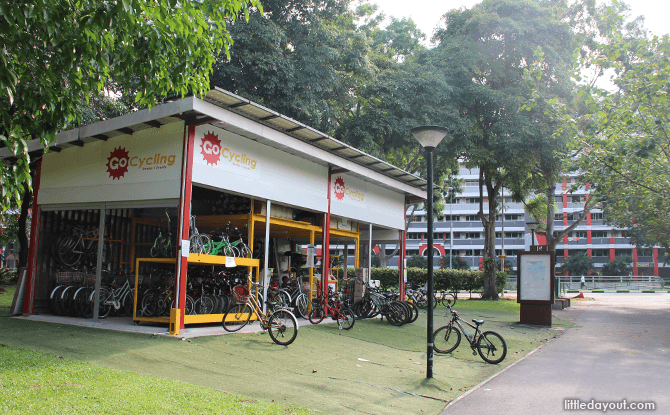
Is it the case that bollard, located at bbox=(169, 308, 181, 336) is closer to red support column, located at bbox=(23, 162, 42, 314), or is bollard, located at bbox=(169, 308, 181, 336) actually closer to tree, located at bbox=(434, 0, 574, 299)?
red support column, located at bbox=(23, 162, 42, 314)

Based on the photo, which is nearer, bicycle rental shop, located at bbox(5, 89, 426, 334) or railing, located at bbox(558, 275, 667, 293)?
bicycle rental shop, located at bbox(5, 89, 426, 334)

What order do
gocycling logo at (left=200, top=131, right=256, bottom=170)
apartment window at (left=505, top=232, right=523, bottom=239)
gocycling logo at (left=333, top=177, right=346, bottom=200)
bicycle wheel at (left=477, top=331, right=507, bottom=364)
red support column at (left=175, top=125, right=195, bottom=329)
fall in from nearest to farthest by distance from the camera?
bicycle wheel at (left=477, top=331, right=507, bottom=364) < red support column at (left=175, top=125, right=195, bottom=329) < gocycling logo at (left=200, top=131, right=256, bottom=170) < gocycling logo at (left=333, top=177, right=346, bottom=200) < apartment window at (left=505, top=232, right=523, bottom=239)

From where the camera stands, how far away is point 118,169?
34.1 feet

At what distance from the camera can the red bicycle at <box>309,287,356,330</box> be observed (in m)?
11.5

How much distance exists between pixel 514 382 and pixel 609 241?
6025 cm

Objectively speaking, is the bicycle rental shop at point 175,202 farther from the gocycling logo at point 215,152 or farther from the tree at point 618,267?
the tree at point 618,267

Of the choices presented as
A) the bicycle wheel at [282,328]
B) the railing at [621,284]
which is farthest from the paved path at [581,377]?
the railing at [621,284]

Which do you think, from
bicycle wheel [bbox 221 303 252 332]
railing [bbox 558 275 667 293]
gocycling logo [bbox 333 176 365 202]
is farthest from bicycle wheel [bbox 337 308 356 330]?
railing [bbox 558 275 667 293]

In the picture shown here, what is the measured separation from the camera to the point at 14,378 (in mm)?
5277

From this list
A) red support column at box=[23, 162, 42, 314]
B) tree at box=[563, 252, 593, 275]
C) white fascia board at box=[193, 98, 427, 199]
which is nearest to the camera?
white fascia board at box=[193, 98, 427, 199]

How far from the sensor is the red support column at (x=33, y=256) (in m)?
11.4

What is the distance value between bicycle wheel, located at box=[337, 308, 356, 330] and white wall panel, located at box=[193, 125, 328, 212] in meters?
2.80

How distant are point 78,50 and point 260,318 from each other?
213 inches

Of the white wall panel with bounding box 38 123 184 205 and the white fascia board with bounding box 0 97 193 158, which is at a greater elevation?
the white fascia board with bounding box 0 97 193 158
